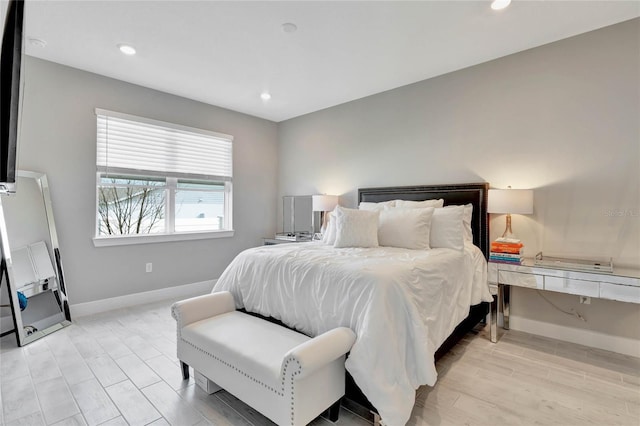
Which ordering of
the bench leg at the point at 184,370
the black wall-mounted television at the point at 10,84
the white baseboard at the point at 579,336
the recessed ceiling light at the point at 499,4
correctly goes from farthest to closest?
the white baseboard at the point at 579,336 < the recessed ceiling light at the point at 499,4 < the bench leg at the point at 184,370 < the black wall-mounted television at the point at 10,84

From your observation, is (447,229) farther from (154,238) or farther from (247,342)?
(154,238)

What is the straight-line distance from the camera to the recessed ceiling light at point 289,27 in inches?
98.7

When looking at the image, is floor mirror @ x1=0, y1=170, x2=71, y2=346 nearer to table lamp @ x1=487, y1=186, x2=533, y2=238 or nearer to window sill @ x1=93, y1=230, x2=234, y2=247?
window sill @ x1=93, y1=230, x2=234, y2=247

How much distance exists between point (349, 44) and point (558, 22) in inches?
66.9

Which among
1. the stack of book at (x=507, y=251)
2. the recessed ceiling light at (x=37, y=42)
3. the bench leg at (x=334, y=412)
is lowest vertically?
the bench leg at (x=334, y=412)

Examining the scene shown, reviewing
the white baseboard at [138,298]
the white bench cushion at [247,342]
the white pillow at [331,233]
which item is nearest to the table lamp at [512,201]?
the white pillow at [331,233]

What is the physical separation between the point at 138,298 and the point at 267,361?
296 centimetres

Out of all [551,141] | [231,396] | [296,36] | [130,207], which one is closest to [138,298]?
[130,207]

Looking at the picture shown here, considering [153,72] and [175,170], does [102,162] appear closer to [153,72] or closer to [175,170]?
[175,170]

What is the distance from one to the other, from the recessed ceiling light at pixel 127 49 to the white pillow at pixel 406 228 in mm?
2894

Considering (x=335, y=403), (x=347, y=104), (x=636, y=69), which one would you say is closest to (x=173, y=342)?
(x=335, y=403)

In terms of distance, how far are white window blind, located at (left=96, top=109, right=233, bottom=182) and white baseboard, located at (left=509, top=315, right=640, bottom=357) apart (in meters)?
4.13

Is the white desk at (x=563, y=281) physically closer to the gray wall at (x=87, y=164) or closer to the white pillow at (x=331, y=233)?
the white pillow at (x=331, y=233)

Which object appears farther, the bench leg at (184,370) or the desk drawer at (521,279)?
the desk drawer at (521,279)
